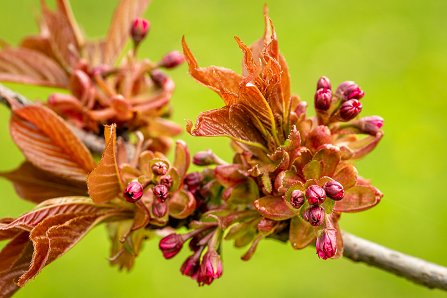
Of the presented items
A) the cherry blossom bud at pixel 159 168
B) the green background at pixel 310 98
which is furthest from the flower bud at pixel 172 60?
the green background at pixel 310 98

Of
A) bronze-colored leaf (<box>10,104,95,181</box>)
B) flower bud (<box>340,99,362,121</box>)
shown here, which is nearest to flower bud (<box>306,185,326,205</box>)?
flower bud (<box>340,99,362,121</box>)

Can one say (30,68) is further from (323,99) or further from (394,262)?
(394,262)

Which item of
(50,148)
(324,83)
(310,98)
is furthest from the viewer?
(310,98)

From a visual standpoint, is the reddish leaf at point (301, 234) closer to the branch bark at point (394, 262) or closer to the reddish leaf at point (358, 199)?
the reddish leaf at point (358, 199)

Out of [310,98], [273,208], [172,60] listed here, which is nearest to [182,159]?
[273,208]

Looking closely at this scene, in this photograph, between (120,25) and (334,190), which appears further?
(120,25)

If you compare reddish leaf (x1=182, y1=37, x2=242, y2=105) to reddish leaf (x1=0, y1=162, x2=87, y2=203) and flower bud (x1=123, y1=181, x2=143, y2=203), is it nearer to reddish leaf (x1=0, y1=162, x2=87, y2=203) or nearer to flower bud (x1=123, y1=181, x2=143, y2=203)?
flower bud (x1=123, y1=181, x2=143, y2=203)
